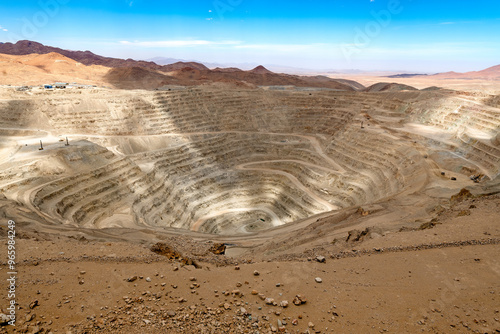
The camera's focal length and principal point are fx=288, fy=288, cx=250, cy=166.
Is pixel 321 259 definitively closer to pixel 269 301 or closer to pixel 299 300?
pixel 299 300

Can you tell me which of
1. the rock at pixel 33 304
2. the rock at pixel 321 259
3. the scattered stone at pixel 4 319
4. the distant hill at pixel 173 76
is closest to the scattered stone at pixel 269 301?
the rock at pixel 321 259

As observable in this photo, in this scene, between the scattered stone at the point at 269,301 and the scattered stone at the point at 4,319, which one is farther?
the scattered stone at the point at 269,301

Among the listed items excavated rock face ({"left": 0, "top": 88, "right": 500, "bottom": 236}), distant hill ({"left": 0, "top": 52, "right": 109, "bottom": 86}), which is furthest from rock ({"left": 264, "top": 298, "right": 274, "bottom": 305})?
distant hill ({"left": 0, "top": 52, "right": 109, "bottom": 86})

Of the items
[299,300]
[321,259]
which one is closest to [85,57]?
[321,259]

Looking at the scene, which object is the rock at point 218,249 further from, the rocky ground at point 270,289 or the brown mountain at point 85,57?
the brown mountain at point 85,57

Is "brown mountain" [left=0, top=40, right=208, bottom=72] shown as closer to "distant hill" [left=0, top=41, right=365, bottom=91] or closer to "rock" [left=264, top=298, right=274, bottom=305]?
"distant hill" [left=0, top=41, right=365, bottom=91]
